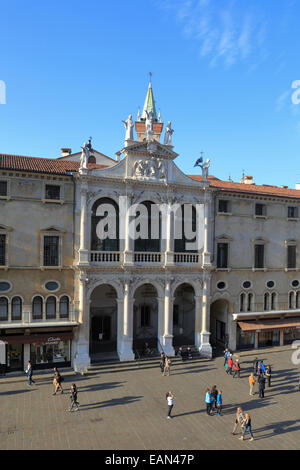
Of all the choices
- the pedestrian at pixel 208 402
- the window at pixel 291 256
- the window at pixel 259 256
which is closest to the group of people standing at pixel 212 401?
the pedestrian at pixel 208 402

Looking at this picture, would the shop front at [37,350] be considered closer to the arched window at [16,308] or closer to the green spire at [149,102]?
the arched window at [16,308]

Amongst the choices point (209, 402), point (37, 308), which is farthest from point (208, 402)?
point (37, 308)

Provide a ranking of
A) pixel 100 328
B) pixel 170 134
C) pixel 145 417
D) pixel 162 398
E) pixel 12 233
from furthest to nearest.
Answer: pixel 100 328 → pixel 170 134 → pixel 12 233 → pixel 162 398 → pixel 145 417

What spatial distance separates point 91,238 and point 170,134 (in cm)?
1167

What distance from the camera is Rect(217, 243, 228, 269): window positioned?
32594mm

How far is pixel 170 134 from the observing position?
101ft

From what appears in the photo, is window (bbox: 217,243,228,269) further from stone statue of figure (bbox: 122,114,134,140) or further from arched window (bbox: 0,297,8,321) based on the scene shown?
arched window (bbox: 0,297,8,321)

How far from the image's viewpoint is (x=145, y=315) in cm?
3469

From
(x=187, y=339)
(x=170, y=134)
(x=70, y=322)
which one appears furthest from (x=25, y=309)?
(x=170, y=134)

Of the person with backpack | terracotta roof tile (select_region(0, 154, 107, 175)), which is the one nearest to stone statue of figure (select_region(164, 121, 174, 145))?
terracotta roof tile (select_region(0, 154, 107, 175))

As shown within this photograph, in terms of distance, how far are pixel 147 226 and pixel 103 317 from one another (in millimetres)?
10145

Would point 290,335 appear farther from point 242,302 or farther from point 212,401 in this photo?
point 212,401

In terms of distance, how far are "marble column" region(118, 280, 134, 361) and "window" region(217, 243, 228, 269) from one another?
9.47m
